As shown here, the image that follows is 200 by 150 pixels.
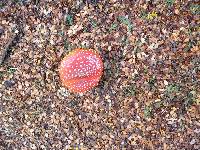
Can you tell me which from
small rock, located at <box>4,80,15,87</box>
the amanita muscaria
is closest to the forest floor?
small rock, located at <box>4,80,15,87</box>

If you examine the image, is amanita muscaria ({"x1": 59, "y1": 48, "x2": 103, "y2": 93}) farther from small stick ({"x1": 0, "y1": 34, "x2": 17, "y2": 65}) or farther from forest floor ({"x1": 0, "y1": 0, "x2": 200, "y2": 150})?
small stick ({"x1": 0, "y1": 34, "x2": 17, "y2": 65})

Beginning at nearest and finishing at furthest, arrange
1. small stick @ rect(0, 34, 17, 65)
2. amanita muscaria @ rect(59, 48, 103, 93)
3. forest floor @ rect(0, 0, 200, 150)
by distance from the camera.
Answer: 1. amanita muscaria @ rect(59, 48, 103, 93)
2. forest floor @ rect(0, 0, 200, 150)
3. small stick @ rect(0, 34, 17, 65)

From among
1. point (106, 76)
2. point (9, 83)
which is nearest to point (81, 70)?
point (106, 76)

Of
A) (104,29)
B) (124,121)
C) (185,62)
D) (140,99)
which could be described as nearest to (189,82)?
(185,62)

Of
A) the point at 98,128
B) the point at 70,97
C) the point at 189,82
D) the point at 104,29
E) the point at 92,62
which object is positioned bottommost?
the point at 98,128

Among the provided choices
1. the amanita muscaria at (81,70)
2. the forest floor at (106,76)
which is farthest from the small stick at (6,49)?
the amanita muscaria at (81,70)

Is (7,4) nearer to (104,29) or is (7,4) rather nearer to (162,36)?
(104,29)

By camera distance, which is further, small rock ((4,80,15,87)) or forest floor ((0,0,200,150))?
small rock ((4,80,15,87))
